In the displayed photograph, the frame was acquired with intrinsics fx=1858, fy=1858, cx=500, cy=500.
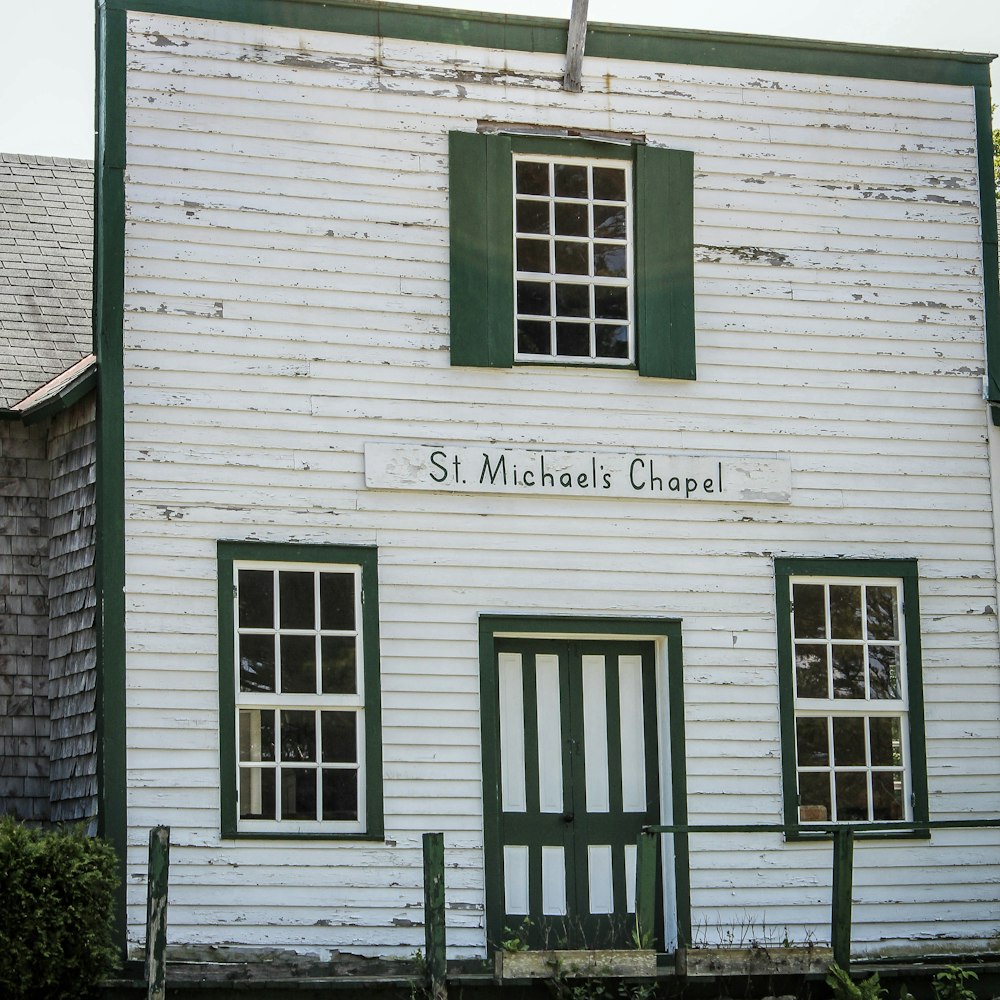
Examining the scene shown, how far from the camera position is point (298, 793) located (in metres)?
12.5

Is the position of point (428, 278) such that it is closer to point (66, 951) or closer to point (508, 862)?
point (508, 862)

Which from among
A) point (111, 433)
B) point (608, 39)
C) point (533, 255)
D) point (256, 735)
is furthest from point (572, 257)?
point (256, 735)

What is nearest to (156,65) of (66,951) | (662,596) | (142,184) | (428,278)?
(142,184)

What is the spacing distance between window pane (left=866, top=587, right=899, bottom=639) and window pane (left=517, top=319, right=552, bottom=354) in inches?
120

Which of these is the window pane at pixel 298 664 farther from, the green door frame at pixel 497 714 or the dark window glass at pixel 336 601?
the green door frame at pixel 497 714

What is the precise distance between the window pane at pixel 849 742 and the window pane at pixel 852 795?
0.09 metres

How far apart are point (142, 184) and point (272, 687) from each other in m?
3.56

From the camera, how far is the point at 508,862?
42.5ft

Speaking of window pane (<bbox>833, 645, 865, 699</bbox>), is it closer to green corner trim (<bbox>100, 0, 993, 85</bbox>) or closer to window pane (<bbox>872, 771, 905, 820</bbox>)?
window pane (<bbox>872, 771, 905, 820</bbox>)

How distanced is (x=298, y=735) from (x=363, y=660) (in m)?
0.67

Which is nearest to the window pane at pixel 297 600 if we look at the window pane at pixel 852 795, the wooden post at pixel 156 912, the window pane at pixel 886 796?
the wooden post at pixel 156 912

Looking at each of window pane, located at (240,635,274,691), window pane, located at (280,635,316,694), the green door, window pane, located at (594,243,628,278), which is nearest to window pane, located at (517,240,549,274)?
window pane, located at (594,243,628,278)

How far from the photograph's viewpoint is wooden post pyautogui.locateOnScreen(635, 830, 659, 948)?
11.3 m

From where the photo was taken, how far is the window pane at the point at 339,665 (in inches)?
498
